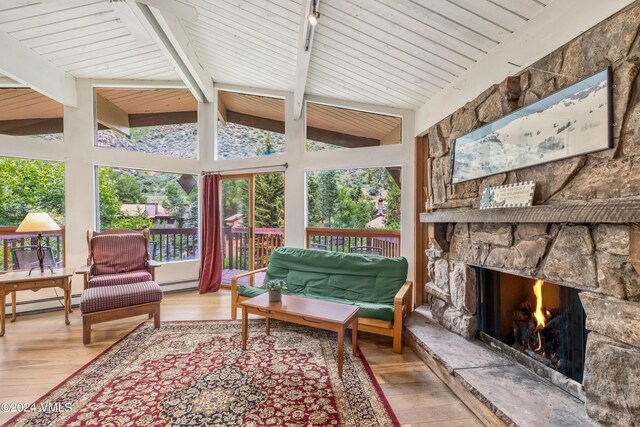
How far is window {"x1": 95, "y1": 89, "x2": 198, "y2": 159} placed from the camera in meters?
4.37

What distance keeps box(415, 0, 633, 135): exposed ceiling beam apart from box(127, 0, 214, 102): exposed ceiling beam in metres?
2.81

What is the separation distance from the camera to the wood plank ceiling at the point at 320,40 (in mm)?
2111

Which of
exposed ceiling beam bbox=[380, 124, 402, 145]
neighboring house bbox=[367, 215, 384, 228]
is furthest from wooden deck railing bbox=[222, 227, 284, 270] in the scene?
exposed ceiling beam bbox=[380, 124, 402, 145]

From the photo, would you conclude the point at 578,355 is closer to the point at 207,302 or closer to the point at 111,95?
the point at 207,302

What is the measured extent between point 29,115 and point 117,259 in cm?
221

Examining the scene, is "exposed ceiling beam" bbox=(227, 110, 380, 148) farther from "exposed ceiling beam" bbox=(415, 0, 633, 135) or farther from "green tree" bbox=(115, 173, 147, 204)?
"green tree" bbox=(115, 173, 147, 204)

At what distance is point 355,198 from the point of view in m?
4.23

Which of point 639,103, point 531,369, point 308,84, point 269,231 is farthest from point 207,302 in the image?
point 639,103

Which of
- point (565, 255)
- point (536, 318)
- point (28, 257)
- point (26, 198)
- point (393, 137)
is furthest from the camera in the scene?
point (393, 137)

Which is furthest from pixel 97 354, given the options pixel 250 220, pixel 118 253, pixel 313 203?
pixel 313 203

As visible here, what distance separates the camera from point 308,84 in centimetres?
388

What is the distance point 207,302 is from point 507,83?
13.8 ft

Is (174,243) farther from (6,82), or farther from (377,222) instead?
(377,222)

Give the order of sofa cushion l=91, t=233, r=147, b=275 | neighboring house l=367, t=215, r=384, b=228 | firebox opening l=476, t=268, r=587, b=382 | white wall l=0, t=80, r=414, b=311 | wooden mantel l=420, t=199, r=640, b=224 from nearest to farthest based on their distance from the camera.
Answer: wooden mantel l=420, t=199, r=640, b=224 < firebox opening l=476, t=268, r=587, b=382 < sofa cushion l=91, t=233, r=147, b=275 < white wall l=0, t=80, r=414, b=311 < neighboring house l=367, t=215, r=384, b=228
